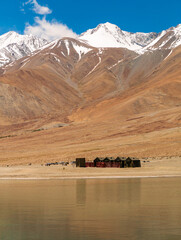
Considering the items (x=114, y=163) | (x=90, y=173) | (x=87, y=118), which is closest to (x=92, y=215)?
(x=90, y=173)

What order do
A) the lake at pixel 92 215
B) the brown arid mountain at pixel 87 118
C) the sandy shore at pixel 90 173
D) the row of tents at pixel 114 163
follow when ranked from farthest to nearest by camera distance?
the brown arid mountain at pixel 87 118
the row of tents at pixel 114 163
the sandy shore at pixel 90 173
the lake at pixel 92 215

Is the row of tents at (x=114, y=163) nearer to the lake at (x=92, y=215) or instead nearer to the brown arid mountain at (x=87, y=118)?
the brown arid mountain at (x=87, y=118)

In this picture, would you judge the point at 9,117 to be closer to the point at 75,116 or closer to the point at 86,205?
the point at 75,116

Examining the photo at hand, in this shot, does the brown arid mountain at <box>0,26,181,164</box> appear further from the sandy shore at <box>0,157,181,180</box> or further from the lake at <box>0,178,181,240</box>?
the lake at <box>0,178,181,240</box>

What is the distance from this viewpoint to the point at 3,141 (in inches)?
3890

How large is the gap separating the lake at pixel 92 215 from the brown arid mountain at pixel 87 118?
40.2 meters

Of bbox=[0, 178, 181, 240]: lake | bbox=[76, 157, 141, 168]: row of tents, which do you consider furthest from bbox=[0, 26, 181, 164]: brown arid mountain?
bbox=[0, 178, 181, 240]: lake

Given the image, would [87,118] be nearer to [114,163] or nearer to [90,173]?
[114,163]

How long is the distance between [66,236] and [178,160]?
4134 cm

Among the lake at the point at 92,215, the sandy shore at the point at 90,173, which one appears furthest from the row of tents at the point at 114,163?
the lake at the point at 92,215

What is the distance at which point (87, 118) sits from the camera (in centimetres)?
12175

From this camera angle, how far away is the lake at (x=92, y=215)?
41.7ft

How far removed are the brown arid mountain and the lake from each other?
1581 inches

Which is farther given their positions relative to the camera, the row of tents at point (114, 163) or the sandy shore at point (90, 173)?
the row of tents at point (114, 163)
